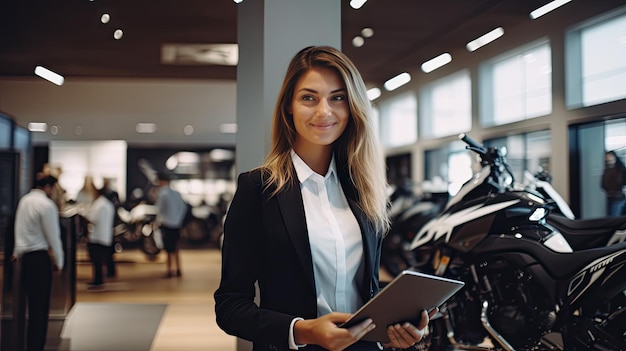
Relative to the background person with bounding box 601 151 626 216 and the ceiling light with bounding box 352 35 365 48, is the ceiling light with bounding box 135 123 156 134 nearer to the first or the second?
the ceiling light with bounding box 352 35 365 48

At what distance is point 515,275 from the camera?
3041 mm

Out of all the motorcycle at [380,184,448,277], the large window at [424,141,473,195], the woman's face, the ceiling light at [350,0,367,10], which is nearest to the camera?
the woman's face

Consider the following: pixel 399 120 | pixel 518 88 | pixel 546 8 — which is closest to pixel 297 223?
pixel 546 8

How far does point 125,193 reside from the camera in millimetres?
2719

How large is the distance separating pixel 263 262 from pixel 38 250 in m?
1.63

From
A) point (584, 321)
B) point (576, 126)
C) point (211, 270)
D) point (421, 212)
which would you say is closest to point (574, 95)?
point (576, 126)

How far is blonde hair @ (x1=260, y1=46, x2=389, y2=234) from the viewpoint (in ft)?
4.81

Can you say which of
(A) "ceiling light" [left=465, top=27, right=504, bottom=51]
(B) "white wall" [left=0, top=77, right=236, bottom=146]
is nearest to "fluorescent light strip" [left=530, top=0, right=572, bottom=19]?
(A) "ceiling light" [left=465, top=27, right=504, bottom=51]

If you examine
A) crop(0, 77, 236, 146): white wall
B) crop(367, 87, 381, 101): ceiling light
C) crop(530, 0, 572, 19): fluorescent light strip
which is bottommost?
crop(0, 77, 236, 146): white wall

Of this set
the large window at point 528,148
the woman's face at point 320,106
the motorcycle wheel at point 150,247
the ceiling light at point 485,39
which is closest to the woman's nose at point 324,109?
the woman's face at point 320,106

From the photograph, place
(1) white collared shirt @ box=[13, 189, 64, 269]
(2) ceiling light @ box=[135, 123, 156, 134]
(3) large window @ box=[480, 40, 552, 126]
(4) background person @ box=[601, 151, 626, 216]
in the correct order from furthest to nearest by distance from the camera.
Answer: (3) large window @ box=[480, 40, 552, 126], (4) background person @ box=[601, 151, 626, 216], (2) ceiling light @ box=[135, 123, 156, 134], (1) white collared shirt @ box=[13, 189, 64, 269]

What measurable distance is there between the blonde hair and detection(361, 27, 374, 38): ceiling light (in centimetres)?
158

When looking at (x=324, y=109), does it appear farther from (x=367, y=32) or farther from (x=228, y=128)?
(x=367, y=32)

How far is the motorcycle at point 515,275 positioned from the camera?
2.73m
